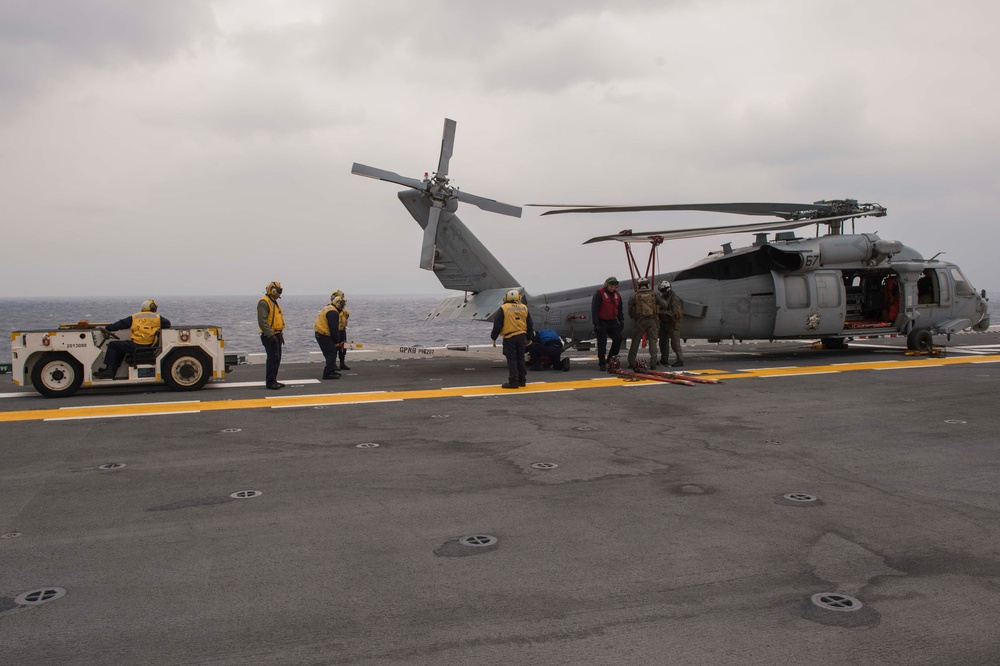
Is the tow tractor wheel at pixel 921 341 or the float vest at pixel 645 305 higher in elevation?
the float vest at pixel 645 305

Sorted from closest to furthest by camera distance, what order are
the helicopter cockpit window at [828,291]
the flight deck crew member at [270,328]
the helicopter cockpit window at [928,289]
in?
the flight deck crew member at [270,328]
the helicopter cockpit window at [828,291]
the helicopter cockpit window at [928,289]

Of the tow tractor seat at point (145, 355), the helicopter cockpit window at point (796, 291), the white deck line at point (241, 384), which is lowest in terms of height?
the white deck line at point (241, 384)

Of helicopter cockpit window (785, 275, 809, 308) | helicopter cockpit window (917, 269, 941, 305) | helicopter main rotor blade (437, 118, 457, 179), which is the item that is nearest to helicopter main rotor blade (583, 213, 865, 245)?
helicopter cockpit window (785, 275, 809, 308)

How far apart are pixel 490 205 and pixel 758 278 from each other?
6.47m

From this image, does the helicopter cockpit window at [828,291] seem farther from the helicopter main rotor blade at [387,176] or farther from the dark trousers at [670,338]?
the helicopter main rotor blade at [387,176]

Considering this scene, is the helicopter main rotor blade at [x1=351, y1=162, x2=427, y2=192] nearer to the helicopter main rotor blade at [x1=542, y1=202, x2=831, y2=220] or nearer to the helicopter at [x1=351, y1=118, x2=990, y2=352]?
the helicopter at [x1=351, y1=118, x2=990, y2=352]

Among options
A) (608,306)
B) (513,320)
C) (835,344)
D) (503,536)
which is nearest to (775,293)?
(835,344)

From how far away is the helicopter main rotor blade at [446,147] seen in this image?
46.0 feet

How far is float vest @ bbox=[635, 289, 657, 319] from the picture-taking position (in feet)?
46.1

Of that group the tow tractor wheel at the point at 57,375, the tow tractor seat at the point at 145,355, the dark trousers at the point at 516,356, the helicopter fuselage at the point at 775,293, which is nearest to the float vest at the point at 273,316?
the tow tractor seat at the point at 145,355

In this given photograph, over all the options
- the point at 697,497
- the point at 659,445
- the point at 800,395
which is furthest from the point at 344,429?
the point at 800,395

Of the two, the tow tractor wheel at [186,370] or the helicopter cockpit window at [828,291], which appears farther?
the helicopter cockpit window at [828,291]

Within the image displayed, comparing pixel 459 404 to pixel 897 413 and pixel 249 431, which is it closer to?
pixel 249 431

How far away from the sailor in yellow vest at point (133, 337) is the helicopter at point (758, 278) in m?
4.93
